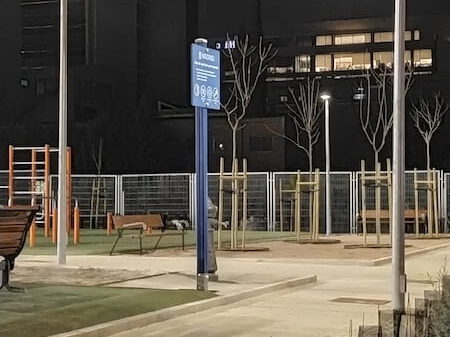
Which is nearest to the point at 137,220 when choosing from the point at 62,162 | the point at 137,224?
the point at 137,224

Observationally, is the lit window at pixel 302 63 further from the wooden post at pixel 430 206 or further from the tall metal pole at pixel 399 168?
the tall metal pole at pixel 399 168

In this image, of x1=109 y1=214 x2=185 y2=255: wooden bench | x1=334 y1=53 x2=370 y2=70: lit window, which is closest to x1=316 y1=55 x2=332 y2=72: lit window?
x1=334 y1=53 x2=370 y2=70: lit window

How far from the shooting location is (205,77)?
12711 mm

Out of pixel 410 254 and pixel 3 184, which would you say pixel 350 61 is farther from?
pixel 410 254

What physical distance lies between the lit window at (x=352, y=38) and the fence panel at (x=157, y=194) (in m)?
41.9

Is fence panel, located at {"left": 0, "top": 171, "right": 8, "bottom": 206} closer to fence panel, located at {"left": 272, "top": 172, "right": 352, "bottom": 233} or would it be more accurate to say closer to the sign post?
fence panel, located at {"left": 272, "top": 172, "right": 352, "bottom": 233}

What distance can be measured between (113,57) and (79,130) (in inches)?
717

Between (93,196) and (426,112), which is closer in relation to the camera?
(93,196)

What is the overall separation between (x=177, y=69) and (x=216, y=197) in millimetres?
43259

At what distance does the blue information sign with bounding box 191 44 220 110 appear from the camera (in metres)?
12.4

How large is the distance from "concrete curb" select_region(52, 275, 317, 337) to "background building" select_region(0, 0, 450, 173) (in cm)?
4036

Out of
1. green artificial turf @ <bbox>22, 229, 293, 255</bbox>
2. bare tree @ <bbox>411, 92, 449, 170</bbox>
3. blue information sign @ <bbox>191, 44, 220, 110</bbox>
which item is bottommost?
green artificial turf @ <bbox>22, 229, 293, 255</bbox>

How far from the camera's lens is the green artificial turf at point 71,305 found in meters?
9.24

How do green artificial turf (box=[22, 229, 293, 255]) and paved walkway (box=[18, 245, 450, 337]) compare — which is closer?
paved walkway (box=[18, 245, 450, 337])
